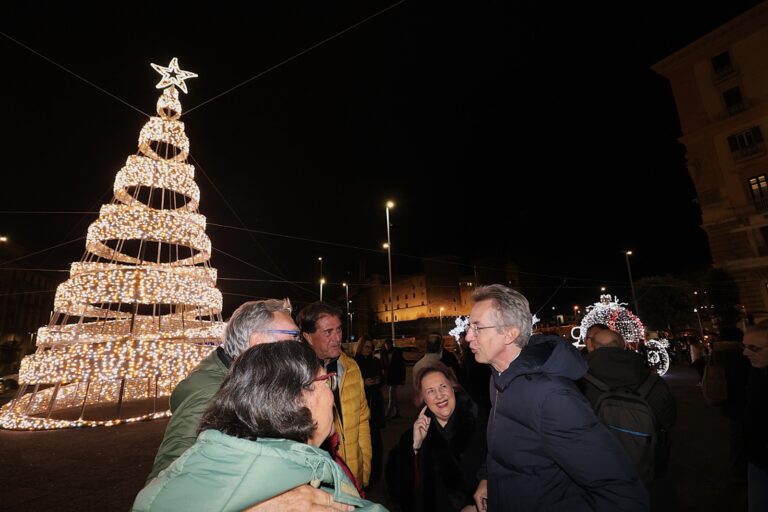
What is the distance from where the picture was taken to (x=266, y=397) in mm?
1312

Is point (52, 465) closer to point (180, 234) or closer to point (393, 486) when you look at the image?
point (180, 234)

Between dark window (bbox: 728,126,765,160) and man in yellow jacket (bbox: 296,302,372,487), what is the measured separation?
28895 mm

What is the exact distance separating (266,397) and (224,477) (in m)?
0.30

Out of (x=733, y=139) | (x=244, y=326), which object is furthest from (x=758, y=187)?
(x=244, y=326)

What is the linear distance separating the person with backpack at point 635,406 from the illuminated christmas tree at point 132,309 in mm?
9864

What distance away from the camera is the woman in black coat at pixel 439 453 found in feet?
8.69

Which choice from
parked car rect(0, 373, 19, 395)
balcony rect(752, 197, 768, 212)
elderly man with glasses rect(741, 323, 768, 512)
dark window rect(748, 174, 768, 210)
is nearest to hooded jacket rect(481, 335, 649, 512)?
elderly man with glasses rect(741, 323, 768, 512)

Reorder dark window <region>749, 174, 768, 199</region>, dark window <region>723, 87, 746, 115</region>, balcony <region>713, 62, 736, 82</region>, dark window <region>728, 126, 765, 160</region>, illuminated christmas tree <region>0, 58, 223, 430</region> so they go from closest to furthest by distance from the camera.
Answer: illuminated christmas tree <region>0, 58, 223, 430</region> → dark window <region>749, 174, 768, 199</region> → dark window <region>728, 126, 765, 160</region> → dark window <region>723, 87, 746, 115</region> → balcony <region>713, 62, 736, 82</region>

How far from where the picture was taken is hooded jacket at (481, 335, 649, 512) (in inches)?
62.8

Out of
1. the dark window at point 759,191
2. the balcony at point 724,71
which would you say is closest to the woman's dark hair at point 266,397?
the dark window at point 759,191

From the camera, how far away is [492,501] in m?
1.91

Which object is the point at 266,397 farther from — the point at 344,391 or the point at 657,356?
the point at 657,356

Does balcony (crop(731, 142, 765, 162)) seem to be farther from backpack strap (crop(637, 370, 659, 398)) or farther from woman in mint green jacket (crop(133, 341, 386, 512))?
woman in mint green jacket (crop(133, 341, 386, 512))

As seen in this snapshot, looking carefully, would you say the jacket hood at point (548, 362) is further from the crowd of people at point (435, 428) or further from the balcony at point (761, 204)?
the balcony at point (761, 204)
